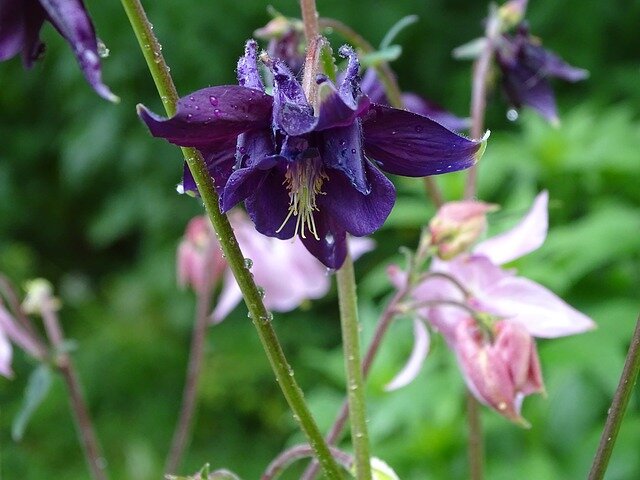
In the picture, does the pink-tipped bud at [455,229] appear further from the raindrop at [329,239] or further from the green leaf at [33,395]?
the green leaf at [33,395]

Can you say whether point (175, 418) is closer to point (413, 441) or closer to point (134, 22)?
point (413, 441)

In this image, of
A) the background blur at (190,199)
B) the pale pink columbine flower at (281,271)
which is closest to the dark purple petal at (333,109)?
the pale pink columbine flower at (281,271)

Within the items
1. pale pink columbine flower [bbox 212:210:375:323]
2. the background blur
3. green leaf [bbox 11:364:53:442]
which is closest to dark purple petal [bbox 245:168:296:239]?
green leaf [bbox 11:364:53:442]

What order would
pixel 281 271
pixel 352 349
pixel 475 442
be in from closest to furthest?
pixel 352 349 → pixel 475 442 → pixel 281 271

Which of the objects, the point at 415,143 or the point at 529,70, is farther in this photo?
the point at 529,70

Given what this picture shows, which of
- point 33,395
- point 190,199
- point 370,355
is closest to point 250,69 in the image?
point 370,355

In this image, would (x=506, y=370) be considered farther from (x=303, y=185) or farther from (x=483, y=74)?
(x=483, y=74)
